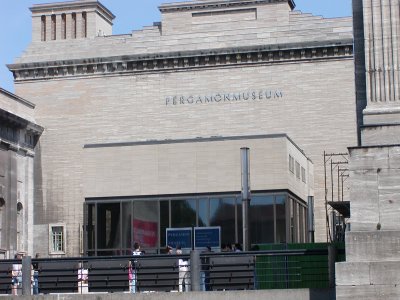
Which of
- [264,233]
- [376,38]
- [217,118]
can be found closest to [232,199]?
[264,233]

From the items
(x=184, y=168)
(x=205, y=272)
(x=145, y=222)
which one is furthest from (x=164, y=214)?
(x=205, y=272)

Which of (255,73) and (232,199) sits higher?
(255,73)

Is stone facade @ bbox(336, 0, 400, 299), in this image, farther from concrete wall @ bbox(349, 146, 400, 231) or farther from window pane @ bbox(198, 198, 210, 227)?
window pane @ bbox(198, 198, 210, 227)

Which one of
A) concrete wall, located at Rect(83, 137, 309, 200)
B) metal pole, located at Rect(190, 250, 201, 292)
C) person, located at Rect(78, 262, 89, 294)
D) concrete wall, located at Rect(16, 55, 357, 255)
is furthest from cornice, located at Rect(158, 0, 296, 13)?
metal pole, located at Rect(190, 250, 201, 292)

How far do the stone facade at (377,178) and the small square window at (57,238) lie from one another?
4702cm

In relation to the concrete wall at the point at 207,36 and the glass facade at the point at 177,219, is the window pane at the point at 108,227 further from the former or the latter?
the concrete wall at the point at 207,36

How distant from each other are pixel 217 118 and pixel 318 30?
28.0 feet

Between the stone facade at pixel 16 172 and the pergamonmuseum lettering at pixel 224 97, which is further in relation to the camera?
the pergamonmuseum lettering at pixel 224 97

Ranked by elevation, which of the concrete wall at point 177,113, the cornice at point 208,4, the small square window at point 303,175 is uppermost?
the cornice at point 208,4

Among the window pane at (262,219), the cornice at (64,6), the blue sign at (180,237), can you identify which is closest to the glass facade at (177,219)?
the window pane at (262,219)

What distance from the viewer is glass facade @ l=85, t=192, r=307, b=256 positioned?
56688 millimetres

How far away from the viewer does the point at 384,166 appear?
22.2 metres

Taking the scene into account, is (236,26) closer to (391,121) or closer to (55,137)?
(55,137)

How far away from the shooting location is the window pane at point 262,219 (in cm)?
→ 5669
